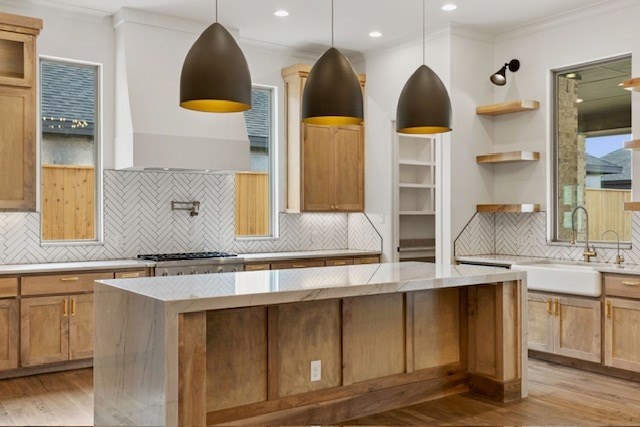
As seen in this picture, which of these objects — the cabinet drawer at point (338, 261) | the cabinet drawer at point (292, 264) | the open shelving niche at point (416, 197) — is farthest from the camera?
the open shelving niche at point (416, 197)

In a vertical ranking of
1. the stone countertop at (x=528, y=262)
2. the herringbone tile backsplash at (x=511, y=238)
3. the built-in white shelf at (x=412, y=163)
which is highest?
the built-in white shelf at (x=412, y=163)

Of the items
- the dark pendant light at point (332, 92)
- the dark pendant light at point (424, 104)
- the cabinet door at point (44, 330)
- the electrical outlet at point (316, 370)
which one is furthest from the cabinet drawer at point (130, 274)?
the dark pendant light at point (424, 104)

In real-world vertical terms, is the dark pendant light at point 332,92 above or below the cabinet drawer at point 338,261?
above

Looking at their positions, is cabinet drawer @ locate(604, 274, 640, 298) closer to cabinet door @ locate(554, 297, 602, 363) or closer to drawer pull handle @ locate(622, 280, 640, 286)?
drawer pull handle @ locate(622, 280, 640, 286)

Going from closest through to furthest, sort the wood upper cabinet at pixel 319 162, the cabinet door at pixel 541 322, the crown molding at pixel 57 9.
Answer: the cabinet door at pixel 541 322
the crown molding at pixel 57 9
the wood upper cabinet at pixel 319 162

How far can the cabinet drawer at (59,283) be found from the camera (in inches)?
200

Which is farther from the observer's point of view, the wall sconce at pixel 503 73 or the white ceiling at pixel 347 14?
the wall sconce at pixel 503 73

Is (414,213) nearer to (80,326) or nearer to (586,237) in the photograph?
(586,237)

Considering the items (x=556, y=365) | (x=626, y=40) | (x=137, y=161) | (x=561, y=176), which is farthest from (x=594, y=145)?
(x=137, y=161)

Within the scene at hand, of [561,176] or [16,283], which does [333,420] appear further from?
[561,176]

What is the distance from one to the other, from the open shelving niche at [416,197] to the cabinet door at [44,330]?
368cm

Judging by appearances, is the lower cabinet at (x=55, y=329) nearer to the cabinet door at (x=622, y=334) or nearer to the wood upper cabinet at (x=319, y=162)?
the wood upper cabinet at (x=319, y=162)

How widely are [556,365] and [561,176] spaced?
1836 mm

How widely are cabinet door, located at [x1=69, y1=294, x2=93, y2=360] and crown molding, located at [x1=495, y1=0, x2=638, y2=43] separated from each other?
472 centimetres
